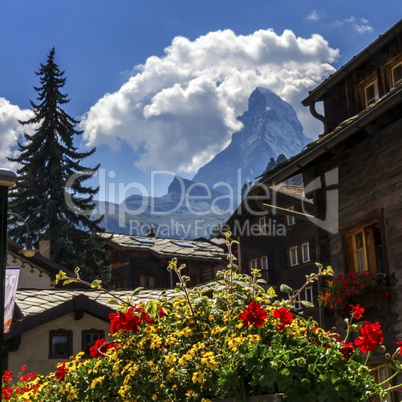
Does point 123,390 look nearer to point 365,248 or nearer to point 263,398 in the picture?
point 263,398

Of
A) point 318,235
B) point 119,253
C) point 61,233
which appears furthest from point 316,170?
point 119,253

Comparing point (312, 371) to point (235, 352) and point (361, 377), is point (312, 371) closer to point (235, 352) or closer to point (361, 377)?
point (361, 377)

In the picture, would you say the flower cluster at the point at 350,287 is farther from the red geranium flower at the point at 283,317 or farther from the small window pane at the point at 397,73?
the red geranium flower at the point at 283,317

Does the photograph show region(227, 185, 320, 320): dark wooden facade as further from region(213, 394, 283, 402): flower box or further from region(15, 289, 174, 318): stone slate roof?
region(213, 394, 283, 402): flower box

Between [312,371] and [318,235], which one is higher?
[318,235]

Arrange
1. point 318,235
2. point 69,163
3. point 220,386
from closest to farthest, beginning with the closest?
point 220,386 → point 318,235 → point 69,163

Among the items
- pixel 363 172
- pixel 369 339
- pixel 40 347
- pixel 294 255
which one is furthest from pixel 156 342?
pixel 294 255

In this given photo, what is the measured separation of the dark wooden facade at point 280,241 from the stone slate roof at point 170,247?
247 cm

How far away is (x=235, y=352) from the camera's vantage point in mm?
6027

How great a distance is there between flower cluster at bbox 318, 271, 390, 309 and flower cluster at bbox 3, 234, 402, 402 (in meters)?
4.39

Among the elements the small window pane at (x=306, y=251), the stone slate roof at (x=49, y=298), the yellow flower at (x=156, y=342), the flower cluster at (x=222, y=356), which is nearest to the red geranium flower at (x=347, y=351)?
the flower cluster at (x=222, y=356)

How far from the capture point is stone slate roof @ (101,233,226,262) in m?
43.4

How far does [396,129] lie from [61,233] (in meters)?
28.2

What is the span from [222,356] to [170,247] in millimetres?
39594
